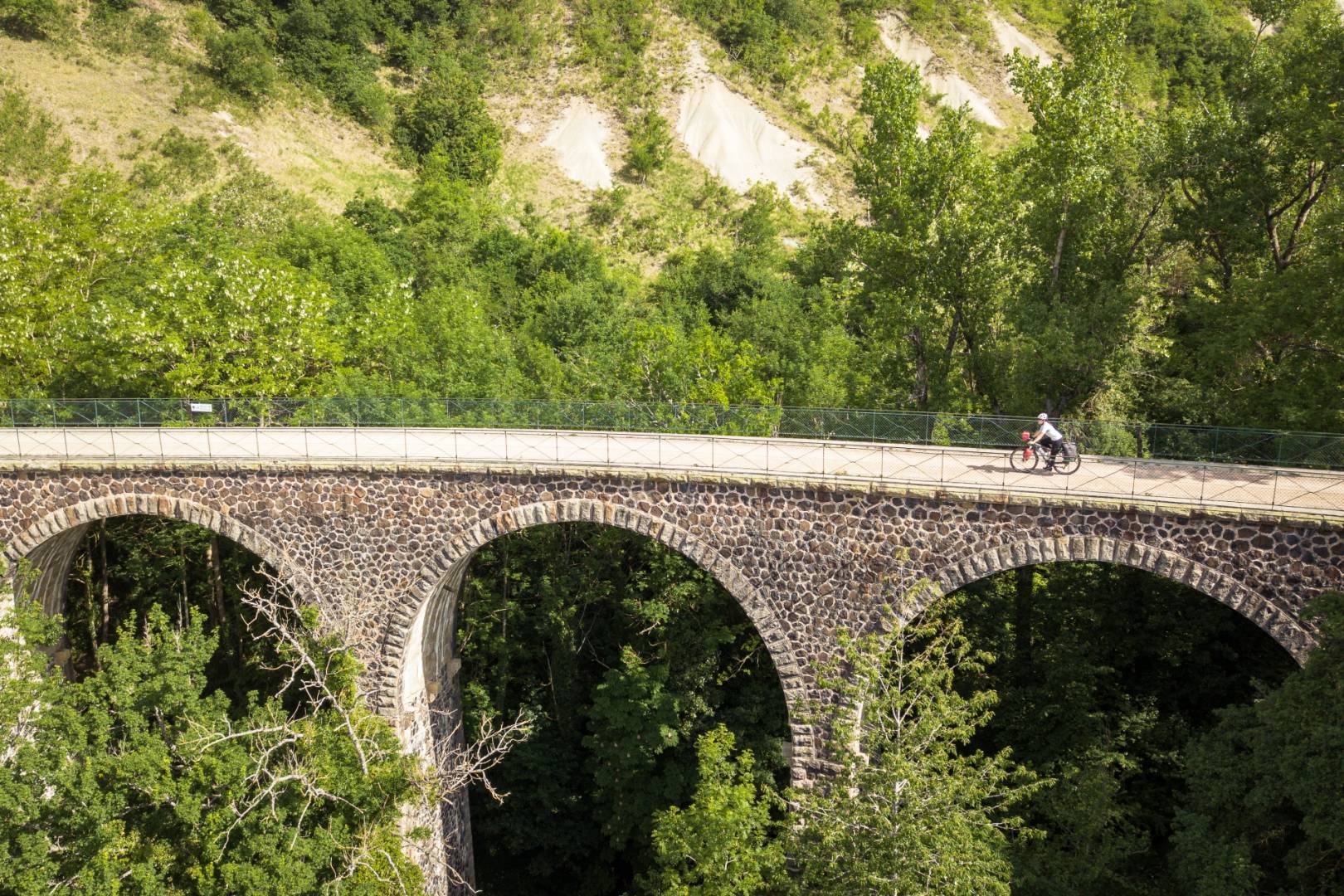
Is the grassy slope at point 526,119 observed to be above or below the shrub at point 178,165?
above

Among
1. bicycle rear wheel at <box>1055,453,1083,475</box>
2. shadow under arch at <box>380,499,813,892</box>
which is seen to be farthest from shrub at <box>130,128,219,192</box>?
bicycle rear wheel at <box>1055,453,1083,475</box>

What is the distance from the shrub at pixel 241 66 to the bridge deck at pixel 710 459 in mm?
32996

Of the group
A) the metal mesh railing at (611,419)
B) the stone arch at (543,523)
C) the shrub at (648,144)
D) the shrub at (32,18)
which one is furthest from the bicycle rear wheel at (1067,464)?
the shrub at (32,18)

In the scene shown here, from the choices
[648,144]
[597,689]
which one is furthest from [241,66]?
[597,689]

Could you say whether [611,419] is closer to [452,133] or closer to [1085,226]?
[1085,226]

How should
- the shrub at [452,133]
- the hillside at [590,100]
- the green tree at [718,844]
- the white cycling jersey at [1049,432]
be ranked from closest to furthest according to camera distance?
the green tree at [718,844] < the white cycling jersey at [1049,432] < the hillside at [590,100] < the shrub at [452,133]

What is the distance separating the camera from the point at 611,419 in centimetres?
2081

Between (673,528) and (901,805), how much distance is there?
20.9 feet

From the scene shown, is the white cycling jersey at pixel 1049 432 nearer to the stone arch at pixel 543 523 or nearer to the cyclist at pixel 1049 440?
the cyclist at pixel 1049 440

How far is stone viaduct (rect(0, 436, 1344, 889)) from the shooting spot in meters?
14.5

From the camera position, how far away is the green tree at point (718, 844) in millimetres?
15586

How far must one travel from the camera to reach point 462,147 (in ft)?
161

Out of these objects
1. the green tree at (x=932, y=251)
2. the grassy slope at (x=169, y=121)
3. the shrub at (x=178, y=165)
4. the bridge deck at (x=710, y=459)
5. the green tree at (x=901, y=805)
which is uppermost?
the grassy slope at (x=169, y=121)

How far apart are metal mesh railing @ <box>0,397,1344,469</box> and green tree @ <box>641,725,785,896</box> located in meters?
7.19
